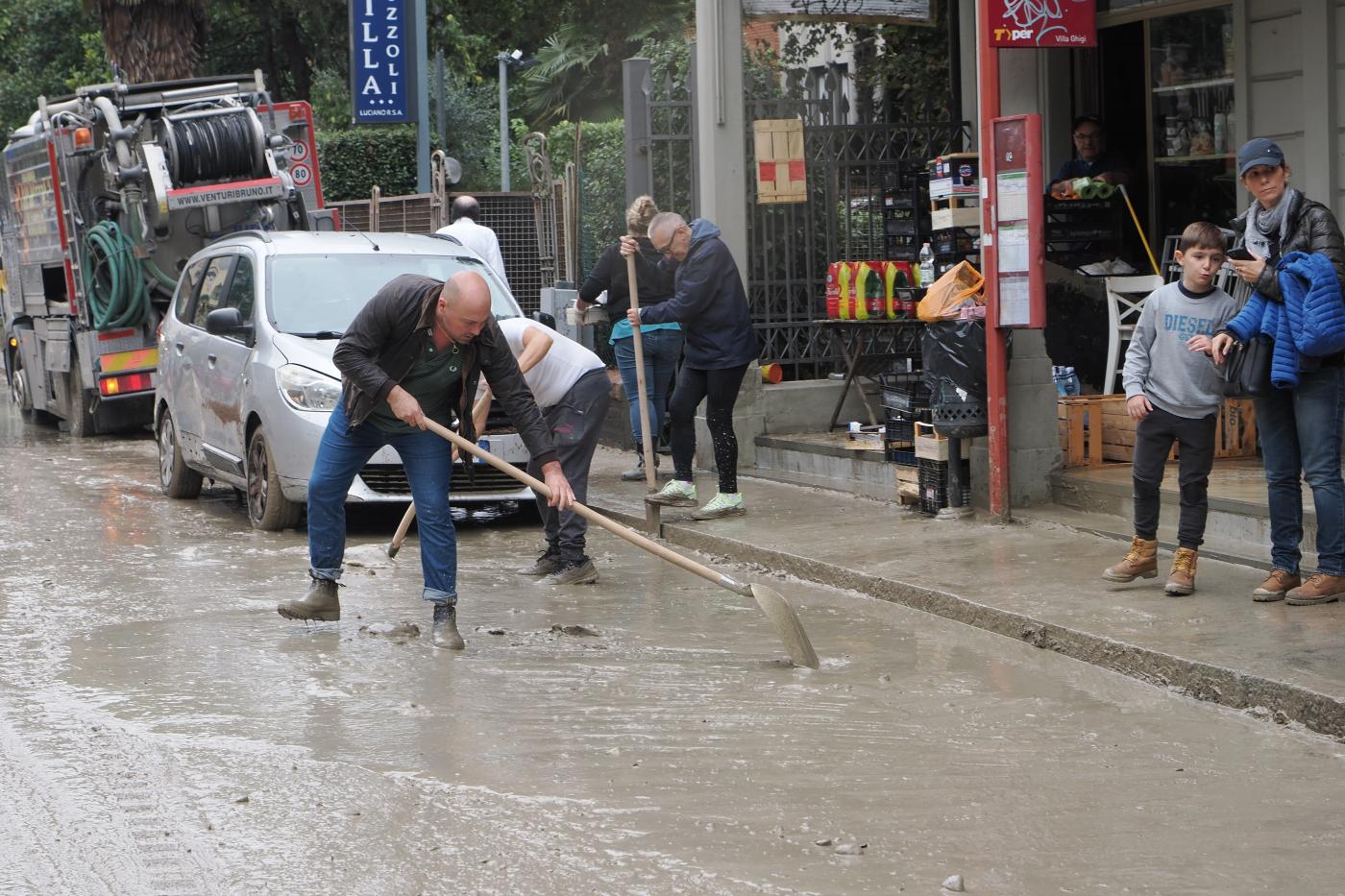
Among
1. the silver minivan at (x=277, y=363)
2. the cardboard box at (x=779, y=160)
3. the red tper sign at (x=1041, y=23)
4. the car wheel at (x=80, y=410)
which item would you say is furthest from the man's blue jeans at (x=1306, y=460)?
the car wheel at (x=80, y=410)

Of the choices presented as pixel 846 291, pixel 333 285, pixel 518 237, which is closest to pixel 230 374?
pixel 333 285

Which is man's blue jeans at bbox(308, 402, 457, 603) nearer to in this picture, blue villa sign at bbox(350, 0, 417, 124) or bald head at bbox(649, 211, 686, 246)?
bald head at bbox(649, 211, 686, 246)

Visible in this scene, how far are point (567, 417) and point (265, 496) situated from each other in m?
2.59

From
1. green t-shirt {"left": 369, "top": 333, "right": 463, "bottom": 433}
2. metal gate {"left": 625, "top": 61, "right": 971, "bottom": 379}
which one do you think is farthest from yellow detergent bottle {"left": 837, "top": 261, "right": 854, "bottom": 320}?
green t-shirt {"left": 369, "top": 333, "right": 463, "bottom": 433}

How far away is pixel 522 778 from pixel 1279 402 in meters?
3.81

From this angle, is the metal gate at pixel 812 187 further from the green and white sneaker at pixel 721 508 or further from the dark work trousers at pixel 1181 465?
the dark work trousers at pixel 1181 465

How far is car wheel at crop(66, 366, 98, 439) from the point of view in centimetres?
1733

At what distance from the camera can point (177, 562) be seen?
970 cm

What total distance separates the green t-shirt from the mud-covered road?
924 millimetres

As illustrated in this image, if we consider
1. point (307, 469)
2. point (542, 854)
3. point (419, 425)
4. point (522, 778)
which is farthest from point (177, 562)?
point (542, 854)

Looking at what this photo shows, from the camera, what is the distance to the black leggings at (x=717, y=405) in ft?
34.8

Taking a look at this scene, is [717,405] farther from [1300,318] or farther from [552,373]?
[1300,318]

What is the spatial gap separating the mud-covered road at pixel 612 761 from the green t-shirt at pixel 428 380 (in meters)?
0.92

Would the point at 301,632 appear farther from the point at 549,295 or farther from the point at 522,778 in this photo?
the point at 549,295
